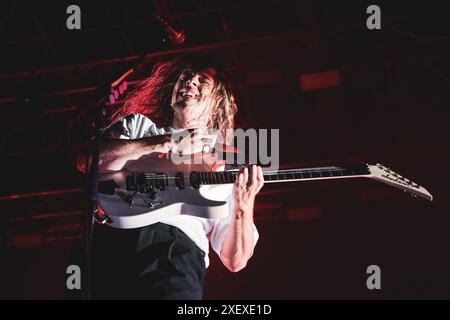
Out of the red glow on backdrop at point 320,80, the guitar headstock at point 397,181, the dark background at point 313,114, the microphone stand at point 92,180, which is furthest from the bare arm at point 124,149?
the red glow on backdrop at point 320,80

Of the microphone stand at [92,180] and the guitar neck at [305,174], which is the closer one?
the microphone stand at [92,180]

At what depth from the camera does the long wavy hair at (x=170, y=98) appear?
307 cm

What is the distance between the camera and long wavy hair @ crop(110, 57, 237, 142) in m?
3.07

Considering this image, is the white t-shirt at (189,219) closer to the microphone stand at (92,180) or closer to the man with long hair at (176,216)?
the man with long hair at (176,216)

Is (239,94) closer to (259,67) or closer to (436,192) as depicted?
(259,67)

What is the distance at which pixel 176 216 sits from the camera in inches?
91.2

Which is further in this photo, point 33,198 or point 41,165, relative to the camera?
point 33,198

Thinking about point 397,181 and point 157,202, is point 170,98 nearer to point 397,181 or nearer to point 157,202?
point 157,202

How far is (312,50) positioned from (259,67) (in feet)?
1.93

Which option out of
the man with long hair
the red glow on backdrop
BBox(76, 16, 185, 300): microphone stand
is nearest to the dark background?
the red glow on backdrop

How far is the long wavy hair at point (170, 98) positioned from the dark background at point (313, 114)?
1.00 meters

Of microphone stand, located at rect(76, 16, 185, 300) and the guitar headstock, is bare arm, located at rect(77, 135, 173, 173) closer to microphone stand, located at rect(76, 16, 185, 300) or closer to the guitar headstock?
microphone stand, located at rect(76, 16, 185, 300)

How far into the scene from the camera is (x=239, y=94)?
5.00 meters

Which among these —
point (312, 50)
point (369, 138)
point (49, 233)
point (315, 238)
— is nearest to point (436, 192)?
point (369, 138)
